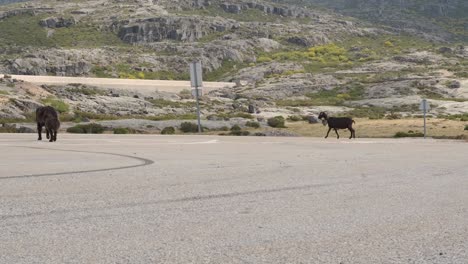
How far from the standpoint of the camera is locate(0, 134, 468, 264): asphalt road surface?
189 inches

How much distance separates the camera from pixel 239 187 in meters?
8.64

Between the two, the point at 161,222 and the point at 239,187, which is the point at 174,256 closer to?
the point at 161,222

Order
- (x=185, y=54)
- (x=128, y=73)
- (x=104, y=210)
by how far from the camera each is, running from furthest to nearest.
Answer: (x=185, y=54), (x=128, y=73), (x=104, y=210)

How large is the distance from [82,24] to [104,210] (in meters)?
184

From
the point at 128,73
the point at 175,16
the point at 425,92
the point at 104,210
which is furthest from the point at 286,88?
the point at 104,210

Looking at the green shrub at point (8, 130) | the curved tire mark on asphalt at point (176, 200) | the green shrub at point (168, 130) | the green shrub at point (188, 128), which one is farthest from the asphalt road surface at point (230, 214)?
the green shrub at point (188, 128)

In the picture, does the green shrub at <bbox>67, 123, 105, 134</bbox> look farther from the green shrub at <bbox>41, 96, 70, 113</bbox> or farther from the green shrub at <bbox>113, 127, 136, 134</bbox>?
the green shrub at <bbox>41, 96, 70, 113</bbox>

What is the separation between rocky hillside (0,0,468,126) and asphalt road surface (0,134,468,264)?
40.6 m

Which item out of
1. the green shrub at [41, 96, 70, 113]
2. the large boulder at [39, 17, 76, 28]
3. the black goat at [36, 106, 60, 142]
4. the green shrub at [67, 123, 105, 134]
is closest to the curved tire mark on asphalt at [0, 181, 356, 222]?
the black goat at [36, 106, 60, 142]

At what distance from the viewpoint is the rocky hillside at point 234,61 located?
76.6 metres

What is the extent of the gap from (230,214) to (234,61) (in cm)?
14723

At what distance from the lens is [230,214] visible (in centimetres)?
649

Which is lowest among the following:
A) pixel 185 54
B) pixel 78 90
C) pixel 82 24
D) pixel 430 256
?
pixel 430 256

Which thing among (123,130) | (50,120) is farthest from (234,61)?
(50,120)
